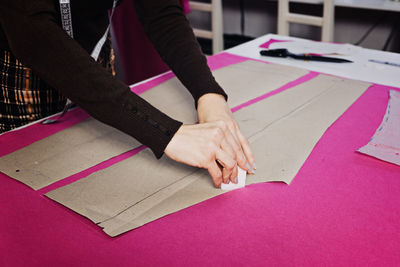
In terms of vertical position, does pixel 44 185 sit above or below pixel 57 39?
below

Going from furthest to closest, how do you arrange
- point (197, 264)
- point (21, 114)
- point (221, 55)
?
point (221, 55) < point (21, 114) < point (197, 264)

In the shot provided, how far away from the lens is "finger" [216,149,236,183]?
0.62 m

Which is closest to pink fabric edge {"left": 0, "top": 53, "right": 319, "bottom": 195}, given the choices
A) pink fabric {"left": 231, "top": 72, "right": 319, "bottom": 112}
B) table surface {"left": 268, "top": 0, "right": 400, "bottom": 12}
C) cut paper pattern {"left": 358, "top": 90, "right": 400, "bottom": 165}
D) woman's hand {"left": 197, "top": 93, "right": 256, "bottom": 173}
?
pink fabric {"left": 231, "top": 72, "right": 319, "bottom": 112}

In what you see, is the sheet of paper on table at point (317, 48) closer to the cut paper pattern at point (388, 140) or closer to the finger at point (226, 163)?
the cut paper pattern at point (388, 140)

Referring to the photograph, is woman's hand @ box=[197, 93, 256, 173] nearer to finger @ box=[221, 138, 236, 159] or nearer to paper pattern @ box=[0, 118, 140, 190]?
finger @ box=[221, 138, 236, 159]

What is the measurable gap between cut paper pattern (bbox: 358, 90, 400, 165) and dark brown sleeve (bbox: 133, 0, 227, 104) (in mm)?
340

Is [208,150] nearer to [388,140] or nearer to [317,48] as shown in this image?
[388,140]

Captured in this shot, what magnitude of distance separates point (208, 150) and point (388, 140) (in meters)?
0.37

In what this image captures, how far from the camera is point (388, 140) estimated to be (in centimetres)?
74

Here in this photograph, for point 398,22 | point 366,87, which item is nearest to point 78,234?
point 366,87

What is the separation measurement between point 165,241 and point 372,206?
0.31 meters

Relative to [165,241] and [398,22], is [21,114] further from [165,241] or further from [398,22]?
[398,22]

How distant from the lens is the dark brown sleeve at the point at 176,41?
0.86m

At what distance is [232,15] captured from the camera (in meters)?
2.91
